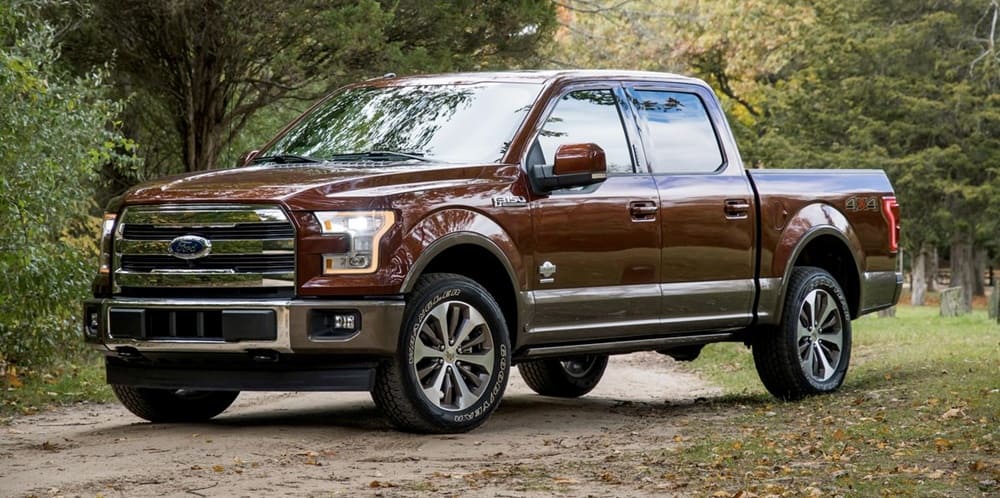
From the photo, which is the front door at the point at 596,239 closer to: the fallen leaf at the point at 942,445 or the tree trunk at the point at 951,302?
the fallen leaf at the point at 942,445

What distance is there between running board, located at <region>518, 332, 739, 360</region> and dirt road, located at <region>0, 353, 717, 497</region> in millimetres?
421

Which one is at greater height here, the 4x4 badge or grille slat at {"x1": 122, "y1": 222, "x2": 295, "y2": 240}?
grille slat at {"x1": 122, "y1": 222, "x2": 295, "y2": 240}

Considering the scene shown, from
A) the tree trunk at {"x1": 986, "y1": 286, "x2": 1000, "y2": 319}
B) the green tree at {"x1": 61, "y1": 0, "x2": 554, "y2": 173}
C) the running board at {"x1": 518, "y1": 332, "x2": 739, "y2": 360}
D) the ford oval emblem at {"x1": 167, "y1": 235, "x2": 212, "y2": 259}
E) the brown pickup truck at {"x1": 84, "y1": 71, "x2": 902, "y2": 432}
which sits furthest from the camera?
the tree trunk at {"x1": 986, "y1": 286, "x2": 1000, "y2": 319}

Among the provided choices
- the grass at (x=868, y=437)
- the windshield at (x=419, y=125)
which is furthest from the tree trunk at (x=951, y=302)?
the windshield at (x=419, y=125)

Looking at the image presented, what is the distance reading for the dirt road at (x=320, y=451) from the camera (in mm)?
7074

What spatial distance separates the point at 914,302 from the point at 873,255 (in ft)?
134

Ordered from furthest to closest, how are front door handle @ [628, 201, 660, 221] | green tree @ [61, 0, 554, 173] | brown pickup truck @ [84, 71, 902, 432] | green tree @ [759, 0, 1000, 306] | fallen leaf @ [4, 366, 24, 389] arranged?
green tree @ [759, 0, 1000, 306], green tree @ [61, 0, 554, 173], fallen leaf @ [4, 366, 24, 389], front door handle @ [628, 201, 660, 221], brown pickup truck @ [84, 71, 902, 432]

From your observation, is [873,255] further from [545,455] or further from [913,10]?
[913,10]

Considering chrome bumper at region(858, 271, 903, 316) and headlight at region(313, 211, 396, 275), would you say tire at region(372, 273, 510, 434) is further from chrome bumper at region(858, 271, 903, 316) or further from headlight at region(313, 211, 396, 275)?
chrome bumper at region(858, 271, 903, 316)

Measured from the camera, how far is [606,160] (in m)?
9.91

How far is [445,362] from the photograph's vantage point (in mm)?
8914

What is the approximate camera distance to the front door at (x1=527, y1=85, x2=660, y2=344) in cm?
950

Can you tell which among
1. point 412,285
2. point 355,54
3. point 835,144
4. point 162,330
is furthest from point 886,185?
point 835,144

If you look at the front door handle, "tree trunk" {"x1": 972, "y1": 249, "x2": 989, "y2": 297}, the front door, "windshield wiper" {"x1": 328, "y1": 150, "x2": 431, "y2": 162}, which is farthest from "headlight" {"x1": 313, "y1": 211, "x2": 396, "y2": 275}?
"tree trunk" {"x1": 972, "y1": 249, "x2": 989, "y2": 297}
